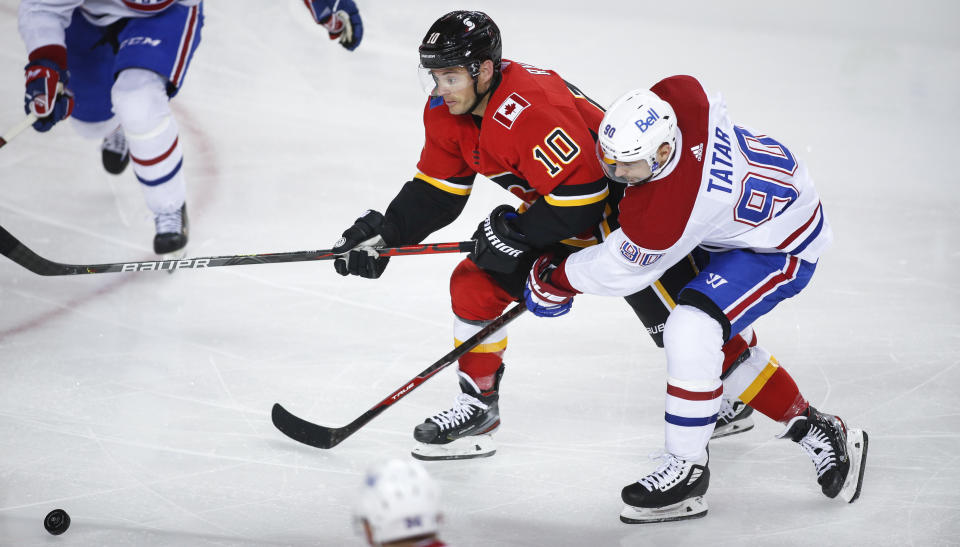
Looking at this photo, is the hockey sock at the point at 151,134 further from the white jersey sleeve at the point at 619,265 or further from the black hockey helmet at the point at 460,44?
the white jersey sleeve at the point at 619,265

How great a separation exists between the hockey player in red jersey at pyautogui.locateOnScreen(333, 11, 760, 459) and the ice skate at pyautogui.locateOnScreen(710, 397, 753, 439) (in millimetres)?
407

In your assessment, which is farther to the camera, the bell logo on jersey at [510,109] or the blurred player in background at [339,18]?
the blurred player in background at [339,18]

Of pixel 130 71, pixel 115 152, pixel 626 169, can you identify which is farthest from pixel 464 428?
pixel 115 152

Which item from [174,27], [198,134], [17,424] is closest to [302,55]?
[198,134]

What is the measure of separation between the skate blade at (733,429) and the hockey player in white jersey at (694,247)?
0.35 metres

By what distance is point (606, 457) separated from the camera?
112 inches

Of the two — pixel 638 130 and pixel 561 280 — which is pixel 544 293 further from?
pixel 638 130

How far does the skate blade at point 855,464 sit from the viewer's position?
2.64 metres

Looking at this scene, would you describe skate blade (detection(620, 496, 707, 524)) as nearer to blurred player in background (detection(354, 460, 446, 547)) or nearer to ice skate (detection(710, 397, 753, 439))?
ice skate (detection(710, 397, 753, 439))

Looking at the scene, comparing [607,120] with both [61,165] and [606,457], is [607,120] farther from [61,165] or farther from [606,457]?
[61,165]

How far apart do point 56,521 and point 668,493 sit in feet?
4.91

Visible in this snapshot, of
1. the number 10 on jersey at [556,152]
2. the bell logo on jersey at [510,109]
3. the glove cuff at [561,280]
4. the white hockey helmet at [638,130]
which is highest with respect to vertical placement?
the white hockey helmet at [638,130]

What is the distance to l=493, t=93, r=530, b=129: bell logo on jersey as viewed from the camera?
2.50 metres

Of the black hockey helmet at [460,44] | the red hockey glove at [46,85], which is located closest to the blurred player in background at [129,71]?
the red hockey glove at [46,85]
